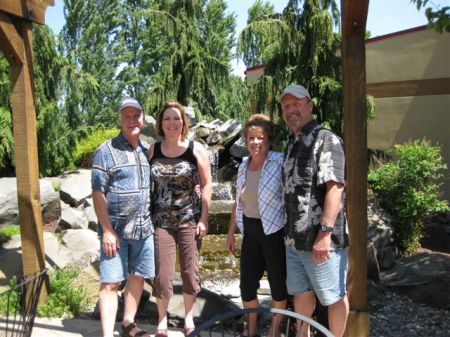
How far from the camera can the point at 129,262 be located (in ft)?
10.6

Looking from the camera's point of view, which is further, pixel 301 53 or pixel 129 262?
pixel 301 53

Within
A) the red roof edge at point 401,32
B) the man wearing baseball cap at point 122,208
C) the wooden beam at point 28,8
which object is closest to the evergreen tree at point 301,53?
the red roof edge at point 401,32

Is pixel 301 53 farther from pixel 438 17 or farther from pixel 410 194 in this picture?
pixel 438 17

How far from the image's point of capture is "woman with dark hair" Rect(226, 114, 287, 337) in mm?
2912

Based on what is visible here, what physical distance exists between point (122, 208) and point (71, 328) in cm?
133

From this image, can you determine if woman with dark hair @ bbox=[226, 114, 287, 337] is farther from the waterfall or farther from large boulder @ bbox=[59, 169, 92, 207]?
the waterfall

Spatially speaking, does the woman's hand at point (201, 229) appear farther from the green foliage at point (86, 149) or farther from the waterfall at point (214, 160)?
the green foliage at point (86, 149)

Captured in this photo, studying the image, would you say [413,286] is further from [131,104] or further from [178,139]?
[131,104]

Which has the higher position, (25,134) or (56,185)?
(25,134)

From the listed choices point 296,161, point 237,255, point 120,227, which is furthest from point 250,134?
point 237,255

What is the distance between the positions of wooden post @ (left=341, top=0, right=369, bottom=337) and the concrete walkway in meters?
1.37

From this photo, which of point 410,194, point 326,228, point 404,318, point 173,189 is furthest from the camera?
point 410,194

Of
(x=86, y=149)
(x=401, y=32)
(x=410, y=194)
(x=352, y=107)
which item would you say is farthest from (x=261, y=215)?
(x=86, y=149)

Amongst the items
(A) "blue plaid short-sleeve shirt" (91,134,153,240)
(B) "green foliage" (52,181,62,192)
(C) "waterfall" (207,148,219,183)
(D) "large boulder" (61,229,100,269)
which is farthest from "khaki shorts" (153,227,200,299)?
(C) "waterfall" (207,148,219,183)
